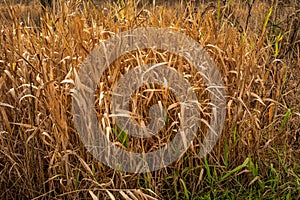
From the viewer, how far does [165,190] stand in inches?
77.1

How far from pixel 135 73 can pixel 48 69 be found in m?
0.44

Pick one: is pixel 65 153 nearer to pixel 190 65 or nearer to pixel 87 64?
pixel 87 64

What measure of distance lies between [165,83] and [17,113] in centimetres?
70

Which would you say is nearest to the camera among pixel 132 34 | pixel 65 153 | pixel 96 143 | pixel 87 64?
pixel 65 153

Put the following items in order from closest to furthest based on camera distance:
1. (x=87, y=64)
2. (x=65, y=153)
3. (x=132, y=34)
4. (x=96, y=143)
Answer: (x=65, y=153) → (x=96, y=143) → (x=87, y=64) → (x=132, y=34)

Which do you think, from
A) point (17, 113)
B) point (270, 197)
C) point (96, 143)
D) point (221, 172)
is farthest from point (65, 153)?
point (270, 197)

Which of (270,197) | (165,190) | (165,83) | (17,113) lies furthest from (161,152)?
(17,113)

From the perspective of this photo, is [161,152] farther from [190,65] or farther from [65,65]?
[65,65]

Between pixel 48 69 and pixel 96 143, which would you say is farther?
pixel 48 69

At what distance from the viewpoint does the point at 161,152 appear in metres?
1.89

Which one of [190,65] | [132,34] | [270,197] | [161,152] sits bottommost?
[270,197]

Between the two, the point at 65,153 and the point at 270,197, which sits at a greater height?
the point at 65,153

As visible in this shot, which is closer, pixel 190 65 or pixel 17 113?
pixel 17 113

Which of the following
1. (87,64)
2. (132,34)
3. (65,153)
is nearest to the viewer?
(65,153)
